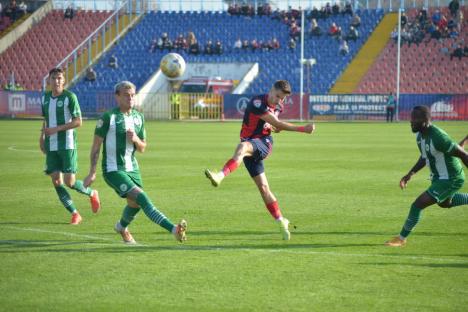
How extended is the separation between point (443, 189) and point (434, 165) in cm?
34

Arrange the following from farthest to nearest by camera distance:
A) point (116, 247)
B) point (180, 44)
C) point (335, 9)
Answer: point (335, 9)
point (180, 44)
point (116, 247)

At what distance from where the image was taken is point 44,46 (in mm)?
61344

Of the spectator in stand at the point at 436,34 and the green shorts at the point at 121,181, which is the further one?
the spectator in stand at the point at 436,34

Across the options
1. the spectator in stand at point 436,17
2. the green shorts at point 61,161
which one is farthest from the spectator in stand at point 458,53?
the green shorts at point 61,161

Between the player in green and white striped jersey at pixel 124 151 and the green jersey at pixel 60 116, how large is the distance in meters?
2.40

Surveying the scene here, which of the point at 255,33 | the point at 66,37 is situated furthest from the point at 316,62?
the point at 66,37

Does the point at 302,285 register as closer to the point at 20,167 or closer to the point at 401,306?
the point at 401,306

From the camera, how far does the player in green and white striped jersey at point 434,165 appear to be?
960cm

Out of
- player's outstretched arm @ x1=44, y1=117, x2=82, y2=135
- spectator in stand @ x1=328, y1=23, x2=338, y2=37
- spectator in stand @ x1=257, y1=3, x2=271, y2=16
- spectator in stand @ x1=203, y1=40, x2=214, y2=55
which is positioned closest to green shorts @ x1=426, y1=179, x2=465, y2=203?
player's outstretched arm @ x1=44, y1=117, x2=82, y2=135

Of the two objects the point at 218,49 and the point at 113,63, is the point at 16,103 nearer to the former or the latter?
the point at 113,63

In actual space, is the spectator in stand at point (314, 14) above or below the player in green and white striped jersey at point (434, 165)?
above

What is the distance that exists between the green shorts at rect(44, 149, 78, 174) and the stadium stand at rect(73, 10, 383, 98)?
40557 millimetres

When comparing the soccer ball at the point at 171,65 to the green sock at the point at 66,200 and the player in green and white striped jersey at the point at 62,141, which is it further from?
the green sock at the point at 66,200

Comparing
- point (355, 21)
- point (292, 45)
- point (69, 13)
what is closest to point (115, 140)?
point (292, 45)
